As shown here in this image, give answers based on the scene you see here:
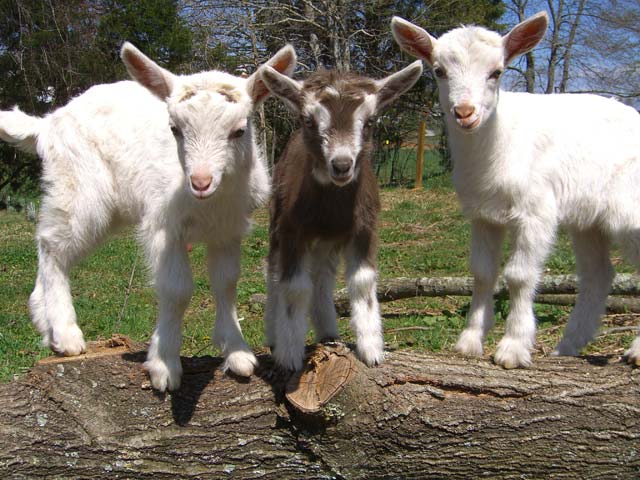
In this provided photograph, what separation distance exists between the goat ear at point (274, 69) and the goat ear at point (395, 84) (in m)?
0.50

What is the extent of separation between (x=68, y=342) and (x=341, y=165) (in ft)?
6.54

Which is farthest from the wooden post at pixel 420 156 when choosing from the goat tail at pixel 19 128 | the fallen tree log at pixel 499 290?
the goat tail at pixel 19 128

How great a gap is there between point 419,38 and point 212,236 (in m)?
1.72

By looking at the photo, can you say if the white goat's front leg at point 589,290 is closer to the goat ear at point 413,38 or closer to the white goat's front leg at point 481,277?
the white goat's front leg at point 481,277

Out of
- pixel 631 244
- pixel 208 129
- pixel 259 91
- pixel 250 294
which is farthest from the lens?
pixel 250 294

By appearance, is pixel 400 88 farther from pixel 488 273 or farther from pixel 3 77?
pixel 3 77

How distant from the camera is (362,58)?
15.6m

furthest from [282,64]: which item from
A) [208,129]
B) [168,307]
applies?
[168,307]

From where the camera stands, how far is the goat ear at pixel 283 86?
363 centimetres

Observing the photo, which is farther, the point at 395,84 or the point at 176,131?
the point at 395,84

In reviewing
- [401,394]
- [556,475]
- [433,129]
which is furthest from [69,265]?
[433,129]

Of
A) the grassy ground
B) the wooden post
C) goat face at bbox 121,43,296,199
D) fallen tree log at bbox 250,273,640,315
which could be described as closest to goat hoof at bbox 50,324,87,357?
the grassy ground

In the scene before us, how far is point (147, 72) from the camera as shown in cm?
381

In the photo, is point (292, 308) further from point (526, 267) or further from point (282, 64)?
point (526, 267)
